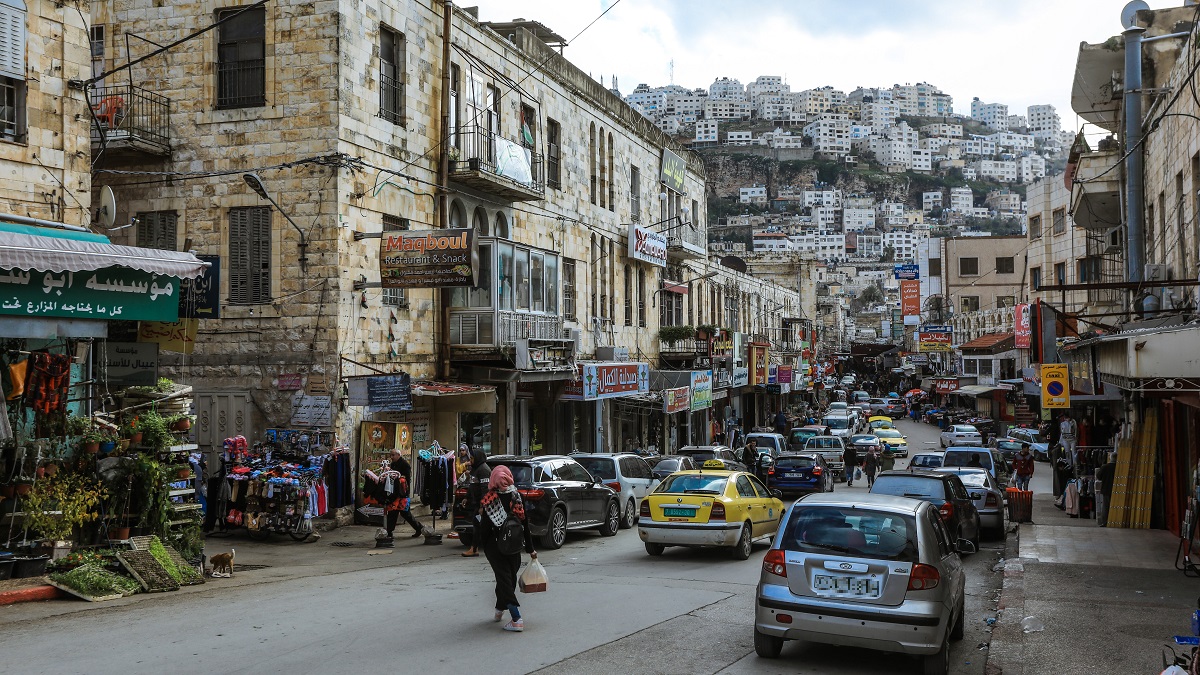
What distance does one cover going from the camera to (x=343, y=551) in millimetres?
17484

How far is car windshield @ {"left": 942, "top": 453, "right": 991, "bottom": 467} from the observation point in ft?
85.5

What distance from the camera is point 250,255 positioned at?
20953mm

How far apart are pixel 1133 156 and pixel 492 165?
14.6 m

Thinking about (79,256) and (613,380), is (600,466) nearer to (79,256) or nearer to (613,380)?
(613,380)

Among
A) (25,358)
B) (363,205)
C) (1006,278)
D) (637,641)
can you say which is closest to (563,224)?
(363,205)

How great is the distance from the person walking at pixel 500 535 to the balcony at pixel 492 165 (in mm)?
14892

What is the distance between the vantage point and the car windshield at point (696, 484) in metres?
16.2

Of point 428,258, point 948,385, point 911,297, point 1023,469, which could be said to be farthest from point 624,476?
point 911,297

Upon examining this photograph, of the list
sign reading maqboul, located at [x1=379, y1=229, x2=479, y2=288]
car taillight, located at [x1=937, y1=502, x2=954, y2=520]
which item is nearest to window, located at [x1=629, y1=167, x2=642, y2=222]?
sign reading maqboul, located at [x1=379, y1=229, x2=479, y2=288]

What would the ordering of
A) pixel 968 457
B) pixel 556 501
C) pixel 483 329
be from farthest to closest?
pixel 968 457
pixel 483 329
pixel 556 501

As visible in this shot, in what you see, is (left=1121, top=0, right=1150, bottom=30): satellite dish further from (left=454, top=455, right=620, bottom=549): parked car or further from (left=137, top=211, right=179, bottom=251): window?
(left=137, top=211, right=179, bottom=251): window

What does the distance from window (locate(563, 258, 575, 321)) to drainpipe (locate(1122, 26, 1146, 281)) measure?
640 inches

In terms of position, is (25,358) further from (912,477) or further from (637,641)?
(912,477)

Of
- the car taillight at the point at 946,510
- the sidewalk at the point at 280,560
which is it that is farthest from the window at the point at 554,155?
the car taillight at the point at 946,510
